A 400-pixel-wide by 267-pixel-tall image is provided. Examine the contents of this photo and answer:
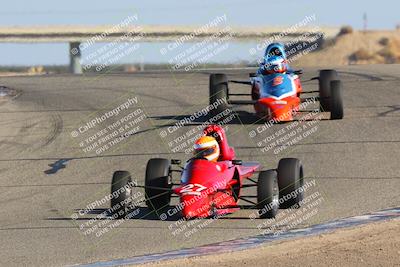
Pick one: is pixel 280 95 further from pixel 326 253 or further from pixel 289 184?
pixel 326 253

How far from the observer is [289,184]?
14391 mm

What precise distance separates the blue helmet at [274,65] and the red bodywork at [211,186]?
7.37 m

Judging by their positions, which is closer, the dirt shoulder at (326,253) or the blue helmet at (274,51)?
the dirt shoulder at (326,253)

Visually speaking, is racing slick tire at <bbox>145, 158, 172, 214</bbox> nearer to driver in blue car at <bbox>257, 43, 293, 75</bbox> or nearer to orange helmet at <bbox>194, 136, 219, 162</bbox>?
orange helmet at <bbox>194, 136, 219, 162</bbox>

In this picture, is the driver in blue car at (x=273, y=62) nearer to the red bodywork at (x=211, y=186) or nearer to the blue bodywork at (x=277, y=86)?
the blue bodywork at (x=277, y=86)

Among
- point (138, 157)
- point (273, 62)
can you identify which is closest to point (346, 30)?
point (273, 62)

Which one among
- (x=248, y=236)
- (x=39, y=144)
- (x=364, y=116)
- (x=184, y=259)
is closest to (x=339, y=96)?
(x=364, y=116)

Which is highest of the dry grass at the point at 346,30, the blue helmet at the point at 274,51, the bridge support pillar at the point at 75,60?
the blue helmet at the point at 274,51

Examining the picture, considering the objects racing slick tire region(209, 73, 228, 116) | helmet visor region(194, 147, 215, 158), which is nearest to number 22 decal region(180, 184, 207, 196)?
helmet visor region(194, 147, 215, 158)

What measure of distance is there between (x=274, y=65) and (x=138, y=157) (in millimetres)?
4140

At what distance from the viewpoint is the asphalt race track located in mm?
13008

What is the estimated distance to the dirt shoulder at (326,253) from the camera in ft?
33.9

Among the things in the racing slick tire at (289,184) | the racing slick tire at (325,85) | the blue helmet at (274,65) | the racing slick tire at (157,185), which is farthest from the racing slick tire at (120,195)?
the racing slick tire at (325,85)

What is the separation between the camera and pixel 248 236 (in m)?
12.5
